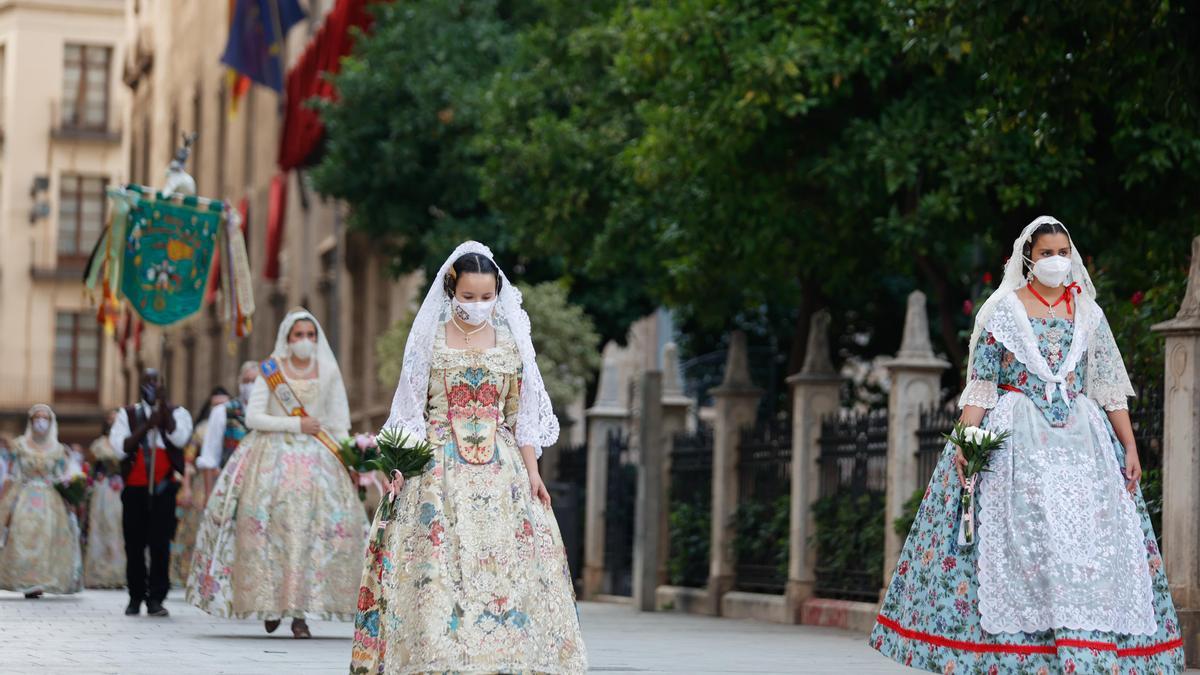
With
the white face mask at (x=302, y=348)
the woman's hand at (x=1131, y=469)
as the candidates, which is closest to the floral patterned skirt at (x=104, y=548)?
the white face mask at (x=302, y=348)

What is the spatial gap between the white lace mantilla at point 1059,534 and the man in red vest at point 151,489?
8.38m

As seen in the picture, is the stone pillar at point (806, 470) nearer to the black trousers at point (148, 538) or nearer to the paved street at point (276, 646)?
the paved street at point (276, 646)

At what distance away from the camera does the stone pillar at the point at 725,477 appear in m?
20.3

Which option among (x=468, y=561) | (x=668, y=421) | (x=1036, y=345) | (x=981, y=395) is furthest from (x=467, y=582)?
(x=668, y=421)

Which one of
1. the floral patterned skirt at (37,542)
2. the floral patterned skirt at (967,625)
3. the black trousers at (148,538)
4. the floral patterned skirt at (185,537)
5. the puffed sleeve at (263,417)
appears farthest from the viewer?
the floral patterned skirt at (185,537)

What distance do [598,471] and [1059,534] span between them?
48.0 feet

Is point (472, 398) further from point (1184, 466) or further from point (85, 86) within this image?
point (85, 86)

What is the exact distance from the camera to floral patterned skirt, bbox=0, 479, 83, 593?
2022 cm

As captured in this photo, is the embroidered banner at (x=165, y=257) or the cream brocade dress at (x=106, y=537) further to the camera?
the cream brocade dress at (x=106, y=537)

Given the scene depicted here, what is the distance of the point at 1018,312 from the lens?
995cm

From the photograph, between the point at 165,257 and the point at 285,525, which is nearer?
the point at 285,525

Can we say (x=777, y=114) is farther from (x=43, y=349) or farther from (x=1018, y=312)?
(x=43, y=349)

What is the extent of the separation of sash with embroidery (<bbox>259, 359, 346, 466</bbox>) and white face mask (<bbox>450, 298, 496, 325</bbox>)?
4766 millimetres

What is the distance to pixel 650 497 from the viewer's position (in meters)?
22.1
